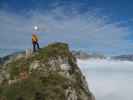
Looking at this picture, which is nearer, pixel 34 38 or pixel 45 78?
pixel 45 78

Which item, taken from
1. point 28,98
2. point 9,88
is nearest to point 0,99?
point 9,88

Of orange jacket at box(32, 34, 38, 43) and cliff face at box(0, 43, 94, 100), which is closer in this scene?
cliff face at box(0, 43, 94, 100)

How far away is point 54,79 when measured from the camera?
145 ft

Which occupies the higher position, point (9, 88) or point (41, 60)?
point (41, 60)

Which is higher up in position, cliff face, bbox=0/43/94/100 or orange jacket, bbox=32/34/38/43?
orange jacket, bbox=32/34/38/43

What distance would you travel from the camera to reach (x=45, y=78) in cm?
4331

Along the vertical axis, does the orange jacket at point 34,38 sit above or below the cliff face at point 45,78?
above

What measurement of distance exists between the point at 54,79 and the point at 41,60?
23.6ft

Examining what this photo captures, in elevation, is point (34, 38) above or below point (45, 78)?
above

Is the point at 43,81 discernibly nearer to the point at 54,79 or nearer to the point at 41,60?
the point at 54,79

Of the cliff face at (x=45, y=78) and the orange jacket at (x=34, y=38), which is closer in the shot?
the cliff face at (x=45, y=78)

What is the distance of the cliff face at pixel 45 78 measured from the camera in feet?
128

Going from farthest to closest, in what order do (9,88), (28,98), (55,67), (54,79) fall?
(55,67) → (54,79) → (9,88) → (28,98)

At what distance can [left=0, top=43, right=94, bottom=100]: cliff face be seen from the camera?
128 ft
